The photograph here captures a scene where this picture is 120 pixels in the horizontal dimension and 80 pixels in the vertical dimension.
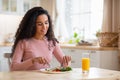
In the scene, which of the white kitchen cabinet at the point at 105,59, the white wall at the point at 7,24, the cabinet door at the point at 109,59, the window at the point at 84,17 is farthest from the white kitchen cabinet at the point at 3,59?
the cabinet door at the point at 109,59

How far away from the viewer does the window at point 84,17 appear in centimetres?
491

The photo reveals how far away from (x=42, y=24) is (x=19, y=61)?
0.40 metres

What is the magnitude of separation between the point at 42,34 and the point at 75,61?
209 centimetres

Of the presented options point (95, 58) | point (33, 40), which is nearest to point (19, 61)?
point (33, 40)

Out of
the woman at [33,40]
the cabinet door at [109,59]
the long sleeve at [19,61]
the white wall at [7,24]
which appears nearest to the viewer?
the long sleeve at [19,61]

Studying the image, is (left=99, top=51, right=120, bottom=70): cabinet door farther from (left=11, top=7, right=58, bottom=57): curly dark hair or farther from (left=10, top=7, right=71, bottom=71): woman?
(left=11, top=7, right=58, bottom=57): curly dark hair

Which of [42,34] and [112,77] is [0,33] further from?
[112,77]

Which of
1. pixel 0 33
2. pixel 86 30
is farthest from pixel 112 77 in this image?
pixel 0 33

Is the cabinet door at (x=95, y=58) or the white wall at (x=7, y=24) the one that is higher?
the white wall at (x=7, y=24)

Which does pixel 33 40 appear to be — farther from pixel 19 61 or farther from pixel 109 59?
pixel 109 59

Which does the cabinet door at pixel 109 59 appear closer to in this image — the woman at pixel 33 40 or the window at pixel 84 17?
the window at pixel 84 17

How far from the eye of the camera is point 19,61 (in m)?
2.17

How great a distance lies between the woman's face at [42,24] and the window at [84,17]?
8.77 feet

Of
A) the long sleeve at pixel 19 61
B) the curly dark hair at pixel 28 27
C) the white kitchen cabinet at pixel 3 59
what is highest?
the curly dark hair at pixel 28 27
